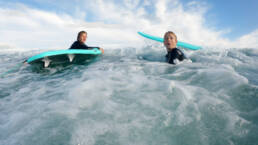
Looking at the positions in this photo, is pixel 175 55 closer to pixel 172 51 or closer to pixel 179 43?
pixel 172 51

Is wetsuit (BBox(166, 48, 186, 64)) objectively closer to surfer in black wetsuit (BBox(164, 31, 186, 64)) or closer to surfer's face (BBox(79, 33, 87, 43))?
surfer in black wetsuit (BBox(164, 31, 186, 64))

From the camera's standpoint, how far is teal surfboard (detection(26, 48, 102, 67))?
476 cm

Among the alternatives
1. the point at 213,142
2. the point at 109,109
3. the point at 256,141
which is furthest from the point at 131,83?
the point at 256,141

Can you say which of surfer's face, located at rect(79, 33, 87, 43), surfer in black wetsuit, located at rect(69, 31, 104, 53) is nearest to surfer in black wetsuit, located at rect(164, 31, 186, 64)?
surfer in black wetsuit, located at rect(69, 31, 104, 53)

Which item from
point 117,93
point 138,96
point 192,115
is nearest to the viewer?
point 192,115

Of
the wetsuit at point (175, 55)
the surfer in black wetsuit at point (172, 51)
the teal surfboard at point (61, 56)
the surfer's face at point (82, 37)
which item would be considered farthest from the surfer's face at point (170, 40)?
the surfer's face at point (82, 37)

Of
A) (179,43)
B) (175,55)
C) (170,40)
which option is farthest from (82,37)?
(179,43)

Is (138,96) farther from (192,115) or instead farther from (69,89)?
(69,89)

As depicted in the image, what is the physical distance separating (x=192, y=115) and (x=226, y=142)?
1.37 feet

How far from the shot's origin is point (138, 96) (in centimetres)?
230

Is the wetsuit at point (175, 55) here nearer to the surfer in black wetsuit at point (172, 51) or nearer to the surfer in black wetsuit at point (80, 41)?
the surfer in black wetsuit at point (172, 51)

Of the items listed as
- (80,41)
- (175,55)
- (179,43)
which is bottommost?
(175,55)

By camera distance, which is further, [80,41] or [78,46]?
[80,41]

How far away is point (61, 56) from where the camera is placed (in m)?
5.11
